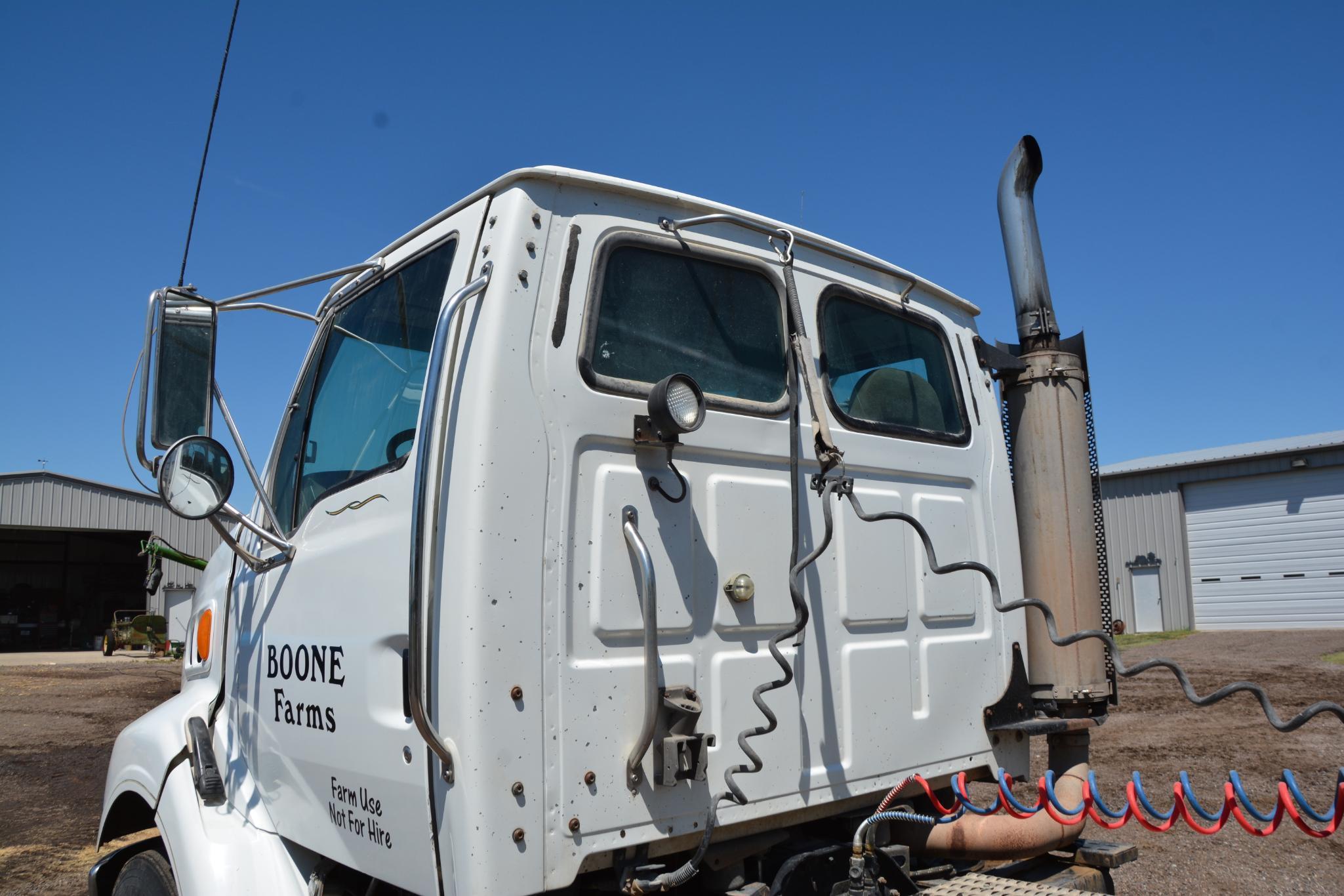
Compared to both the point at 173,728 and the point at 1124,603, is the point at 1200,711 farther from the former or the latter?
the point at 1124,603

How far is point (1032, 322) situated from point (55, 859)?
696 centimetres

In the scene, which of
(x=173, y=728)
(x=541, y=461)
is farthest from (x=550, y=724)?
(x=173, y=728)

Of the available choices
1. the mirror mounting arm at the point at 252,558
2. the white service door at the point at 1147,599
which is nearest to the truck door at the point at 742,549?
the mirror mounting arm at the point at 252,558

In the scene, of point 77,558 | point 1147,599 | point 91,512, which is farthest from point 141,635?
point 1147,599

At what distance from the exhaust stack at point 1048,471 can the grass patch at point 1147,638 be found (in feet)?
64.7

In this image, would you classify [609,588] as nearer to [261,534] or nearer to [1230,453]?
[261,534]

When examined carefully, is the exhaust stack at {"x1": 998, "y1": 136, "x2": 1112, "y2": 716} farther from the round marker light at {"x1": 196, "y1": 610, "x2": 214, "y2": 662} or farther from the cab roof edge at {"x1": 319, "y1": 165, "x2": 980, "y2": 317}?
the round marker light at {"x1": 196, "y1": 610, "x2": 214, "y2": 662}

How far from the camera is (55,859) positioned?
255 inches

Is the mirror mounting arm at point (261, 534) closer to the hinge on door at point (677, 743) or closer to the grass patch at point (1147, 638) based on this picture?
the hinge on door at point (677, 743)

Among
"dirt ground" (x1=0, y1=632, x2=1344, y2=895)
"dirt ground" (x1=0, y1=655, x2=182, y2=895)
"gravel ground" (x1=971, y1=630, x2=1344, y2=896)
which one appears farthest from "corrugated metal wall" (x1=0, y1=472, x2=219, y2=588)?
"gravel ground" (x1=971, y1=630, x2=1344, y2=896)

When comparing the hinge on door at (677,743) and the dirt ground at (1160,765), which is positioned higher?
the hinge on door at (677,743)

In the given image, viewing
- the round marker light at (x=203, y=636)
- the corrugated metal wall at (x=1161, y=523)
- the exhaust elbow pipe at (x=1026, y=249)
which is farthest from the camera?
the corrugated metal wall at (x=1161, y=523)

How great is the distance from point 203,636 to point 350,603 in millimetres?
1190

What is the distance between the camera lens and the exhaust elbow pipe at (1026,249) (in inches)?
143
